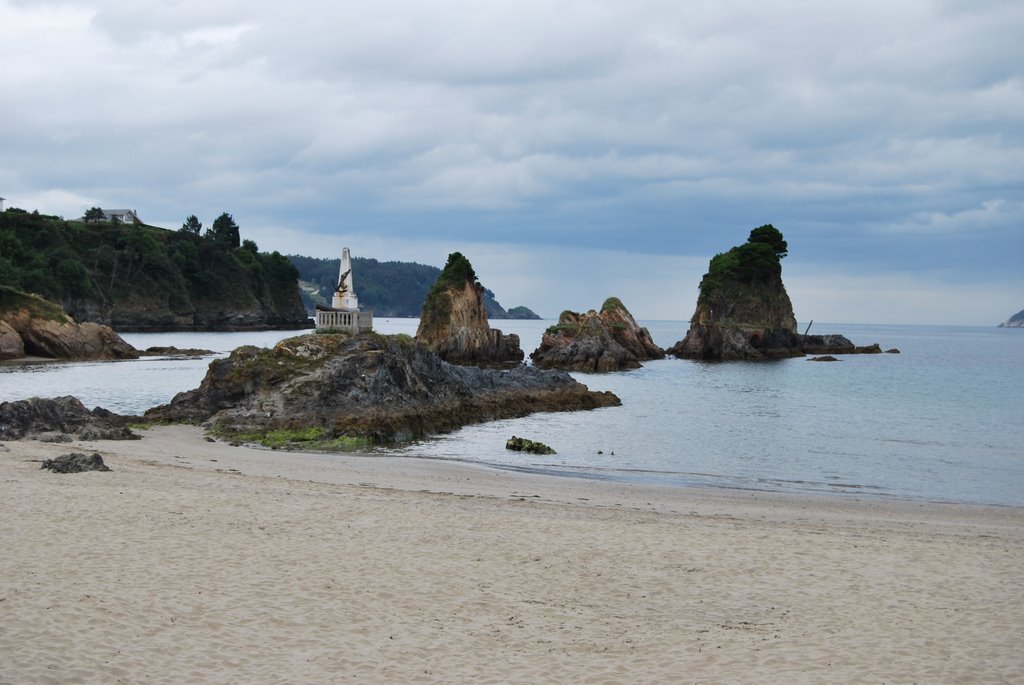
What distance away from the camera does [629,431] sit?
32.7 meters

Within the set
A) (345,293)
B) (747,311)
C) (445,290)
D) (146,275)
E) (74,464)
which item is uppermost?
(146,275)

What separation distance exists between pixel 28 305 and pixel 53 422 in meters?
47.7

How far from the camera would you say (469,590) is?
10.2 m

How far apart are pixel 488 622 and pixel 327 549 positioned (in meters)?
3.51

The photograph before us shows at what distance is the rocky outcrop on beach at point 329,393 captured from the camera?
90.4 feet

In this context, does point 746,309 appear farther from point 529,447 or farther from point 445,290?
point 529,447

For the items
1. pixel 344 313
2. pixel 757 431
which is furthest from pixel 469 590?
pixel 757 431

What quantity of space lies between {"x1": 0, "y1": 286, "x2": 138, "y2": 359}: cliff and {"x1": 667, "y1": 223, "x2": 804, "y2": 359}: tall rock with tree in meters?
60.6

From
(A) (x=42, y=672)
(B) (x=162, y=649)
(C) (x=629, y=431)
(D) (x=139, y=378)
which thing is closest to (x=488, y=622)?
(B) (x=162, y=649)

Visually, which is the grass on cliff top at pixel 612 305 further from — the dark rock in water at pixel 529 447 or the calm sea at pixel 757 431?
the dark rock in water at pixel 529 447

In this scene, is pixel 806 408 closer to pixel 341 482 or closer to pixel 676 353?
pixel 341 482

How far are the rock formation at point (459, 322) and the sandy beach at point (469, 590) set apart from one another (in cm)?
5384

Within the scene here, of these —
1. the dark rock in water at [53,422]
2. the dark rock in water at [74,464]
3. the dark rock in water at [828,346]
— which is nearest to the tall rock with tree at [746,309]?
the dark rock in water at [828,346]

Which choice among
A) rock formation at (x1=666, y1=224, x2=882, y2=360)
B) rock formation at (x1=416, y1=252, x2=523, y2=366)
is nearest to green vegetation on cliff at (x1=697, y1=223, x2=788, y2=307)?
rock formation at (x1=666, y1=224, x2=882, y2=360)
